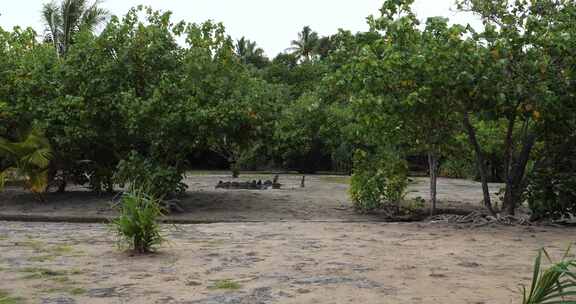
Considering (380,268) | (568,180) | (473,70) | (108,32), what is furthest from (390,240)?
(108,32)

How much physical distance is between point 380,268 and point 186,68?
24.9 feet

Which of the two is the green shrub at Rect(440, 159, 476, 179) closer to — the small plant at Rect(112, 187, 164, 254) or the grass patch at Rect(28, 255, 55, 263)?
the small plant at Rect(112, 187, 164, 254)

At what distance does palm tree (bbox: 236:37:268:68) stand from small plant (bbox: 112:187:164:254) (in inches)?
1899

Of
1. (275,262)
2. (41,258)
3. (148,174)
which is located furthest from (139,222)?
(148,174)

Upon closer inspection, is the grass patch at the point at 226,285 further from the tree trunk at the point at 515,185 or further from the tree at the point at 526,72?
the tree trunk at the point at 515,185

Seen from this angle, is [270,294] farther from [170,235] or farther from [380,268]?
[170,235]

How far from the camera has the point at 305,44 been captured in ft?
193

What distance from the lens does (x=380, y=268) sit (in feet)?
21.1

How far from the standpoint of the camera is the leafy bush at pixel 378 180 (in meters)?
12.6

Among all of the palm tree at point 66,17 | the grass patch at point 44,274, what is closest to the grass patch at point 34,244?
the grass patch at point 44,274

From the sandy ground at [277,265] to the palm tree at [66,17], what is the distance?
63.5 ft

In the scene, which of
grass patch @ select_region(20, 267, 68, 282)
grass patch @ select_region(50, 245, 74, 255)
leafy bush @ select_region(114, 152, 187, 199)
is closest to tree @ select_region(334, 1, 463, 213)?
leafy bush @ select_region(114, 152, 187, 199)

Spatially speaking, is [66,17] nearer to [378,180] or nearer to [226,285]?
[378,180]

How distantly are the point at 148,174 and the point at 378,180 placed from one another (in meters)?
4.48
